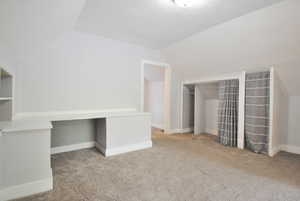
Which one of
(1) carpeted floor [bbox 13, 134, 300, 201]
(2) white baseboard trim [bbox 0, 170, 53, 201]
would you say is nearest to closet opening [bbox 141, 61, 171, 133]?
(1) carpeted floor [bbox 13, 134, 300, 201]

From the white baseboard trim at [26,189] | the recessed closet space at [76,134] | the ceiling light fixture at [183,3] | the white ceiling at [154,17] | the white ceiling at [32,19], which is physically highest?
the white ceiling at [154,17]

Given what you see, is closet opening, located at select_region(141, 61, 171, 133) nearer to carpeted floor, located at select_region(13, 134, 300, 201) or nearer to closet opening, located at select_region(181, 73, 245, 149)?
closet opening, located at select_region(181, 73, 245, 149)

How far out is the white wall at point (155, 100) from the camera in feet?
16.5

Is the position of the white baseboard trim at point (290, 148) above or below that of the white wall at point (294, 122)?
below

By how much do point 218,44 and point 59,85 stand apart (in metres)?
3.06

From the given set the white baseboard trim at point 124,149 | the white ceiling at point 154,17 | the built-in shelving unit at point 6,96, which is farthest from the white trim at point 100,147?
the white ceiling at point 154,17

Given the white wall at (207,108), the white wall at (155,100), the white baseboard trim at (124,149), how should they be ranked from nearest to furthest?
the white baseboard trim at (124,149) → the white wall at (207,108) → the white wall at (155,100)

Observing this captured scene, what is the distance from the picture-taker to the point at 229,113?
317 centimetres

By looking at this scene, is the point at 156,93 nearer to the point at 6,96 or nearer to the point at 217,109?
the point at 217,109

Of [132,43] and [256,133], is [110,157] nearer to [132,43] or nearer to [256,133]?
[132,43]

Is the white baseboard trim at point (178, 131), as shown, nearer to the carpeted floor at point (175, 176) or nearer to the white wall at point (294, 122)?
the carpeted floor at point (175, 176)

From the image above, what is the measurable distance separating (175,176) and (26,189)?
1.67 m

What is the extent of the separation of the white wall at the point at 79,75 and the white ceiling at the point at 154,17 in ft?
1.14

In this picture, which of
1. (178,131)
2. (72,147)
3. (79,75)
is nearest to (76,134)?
(72,147)
